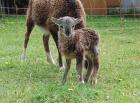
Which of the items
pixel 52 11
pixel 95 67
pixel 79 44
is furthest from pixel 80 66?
pixel 52 11

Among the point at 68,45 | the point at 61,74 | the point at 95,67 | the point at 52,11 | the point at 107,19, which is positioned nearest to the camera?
the point at 68,45

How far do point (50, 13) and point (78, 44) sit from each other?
7.30 feet

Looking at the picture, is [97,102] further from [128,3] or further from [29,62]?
[128,3]

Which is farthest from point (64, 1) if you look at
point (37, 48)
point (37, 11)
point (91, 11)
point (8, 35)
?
point (91, 11)

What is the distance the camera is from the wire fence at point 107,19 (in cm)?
1938

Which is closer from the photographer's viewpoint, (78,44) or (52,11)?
(78,44)

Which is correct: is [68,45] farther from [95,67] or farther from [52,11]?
[52,11]

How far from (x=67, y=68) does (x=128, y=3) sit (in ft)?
48.5

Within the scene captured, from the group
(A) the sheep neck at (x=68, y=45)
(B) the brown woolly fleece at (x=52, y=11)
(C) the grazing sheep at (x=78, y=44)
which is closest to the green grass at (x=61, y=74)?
(C) the grazing sheep at (x=78, y=44)

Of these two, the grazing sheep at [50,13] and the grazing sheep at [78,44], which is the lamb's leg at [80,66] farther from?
the grazing sheep at [50,13]

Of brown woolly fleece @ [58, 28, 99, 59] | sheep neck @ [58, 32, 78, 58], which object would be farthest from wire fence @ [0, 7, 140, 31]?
sheep neck @ [58, 32, 78, 58]

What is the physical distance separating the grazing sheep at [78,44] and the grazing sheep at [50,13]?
910 mm

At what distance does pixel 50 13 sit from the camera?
34.1 feet

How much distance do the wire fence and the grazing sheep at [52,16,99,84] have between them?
33.1 feet
